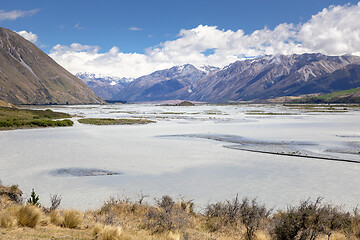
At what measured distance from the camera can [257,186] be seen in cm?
1833

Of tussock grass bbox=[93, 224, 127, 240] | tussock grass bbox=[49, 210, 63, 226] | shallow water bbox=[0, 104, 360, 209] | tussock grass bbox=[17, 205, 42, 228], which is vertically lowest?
shallow water bbox=[0, 104, 360, 209]

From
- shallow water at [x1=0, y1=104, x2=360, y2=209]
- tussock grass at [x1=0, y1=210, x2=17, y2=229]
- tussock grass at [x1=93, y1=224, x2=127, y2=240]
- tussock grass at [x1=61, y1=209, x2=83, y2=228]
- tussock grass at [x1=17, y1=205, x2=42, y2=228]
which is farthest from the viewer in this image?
shallow water at [x1=0, y1=104, x2=360, y2=209]

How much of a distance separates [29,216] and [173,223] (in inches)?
187

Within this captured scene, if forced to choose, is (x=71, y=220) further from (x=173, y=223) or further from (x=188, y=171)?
(x=188, y=171)

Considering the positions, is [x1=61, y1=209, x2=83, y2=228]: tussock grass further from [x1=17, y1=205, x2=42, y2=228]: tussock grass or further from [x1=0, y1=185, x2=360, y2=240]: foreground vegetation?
[x1=17, y1=205, x2=42, y2=228]: tussock grass

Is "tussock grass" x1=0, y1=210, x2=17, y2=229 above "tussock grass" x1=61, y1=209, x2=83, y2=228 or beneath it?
above

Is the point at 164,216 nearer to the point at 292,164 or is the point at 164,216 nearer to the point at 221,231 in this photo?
the point at 221,231

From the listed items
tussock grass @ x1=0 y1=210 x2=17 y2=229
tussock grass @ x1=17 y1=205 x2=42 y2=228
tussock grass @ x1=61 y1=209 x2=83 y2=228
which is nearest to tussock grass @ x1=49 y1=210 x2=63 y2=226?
tussock grass @ x1=61 y1=209 x2=83 y2=228

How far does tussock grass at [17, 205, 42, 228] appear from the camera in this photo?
31.2 ft

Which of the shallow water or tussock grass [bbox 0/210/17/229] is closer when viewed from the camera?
tussock grass [bbox 0/210/17/229]

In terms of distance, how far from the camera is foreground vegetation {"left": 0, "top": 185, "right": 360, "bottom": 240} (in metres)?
9.14

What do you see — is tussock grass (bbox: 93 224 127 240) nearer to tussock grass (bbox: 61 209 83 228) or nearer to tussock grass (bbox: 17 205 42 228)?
tussock grass (bbox: 61 209 83 228)

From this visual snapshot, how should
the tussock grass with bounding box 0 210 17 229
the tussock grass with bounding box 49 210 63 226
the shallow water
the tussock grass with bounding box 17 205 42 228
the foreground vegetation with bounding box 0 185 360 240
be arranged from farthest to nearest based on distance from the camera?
the shallow water
the tussock grass with bounding box 49 210 63 226
the tussock grass with bounding box 17 205 42 228
the foreground vegetation with bounding box 0 185 360 240
the tussock grass with bounding box 0 210 17 229

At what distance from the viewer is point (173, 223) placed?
1079 cm
